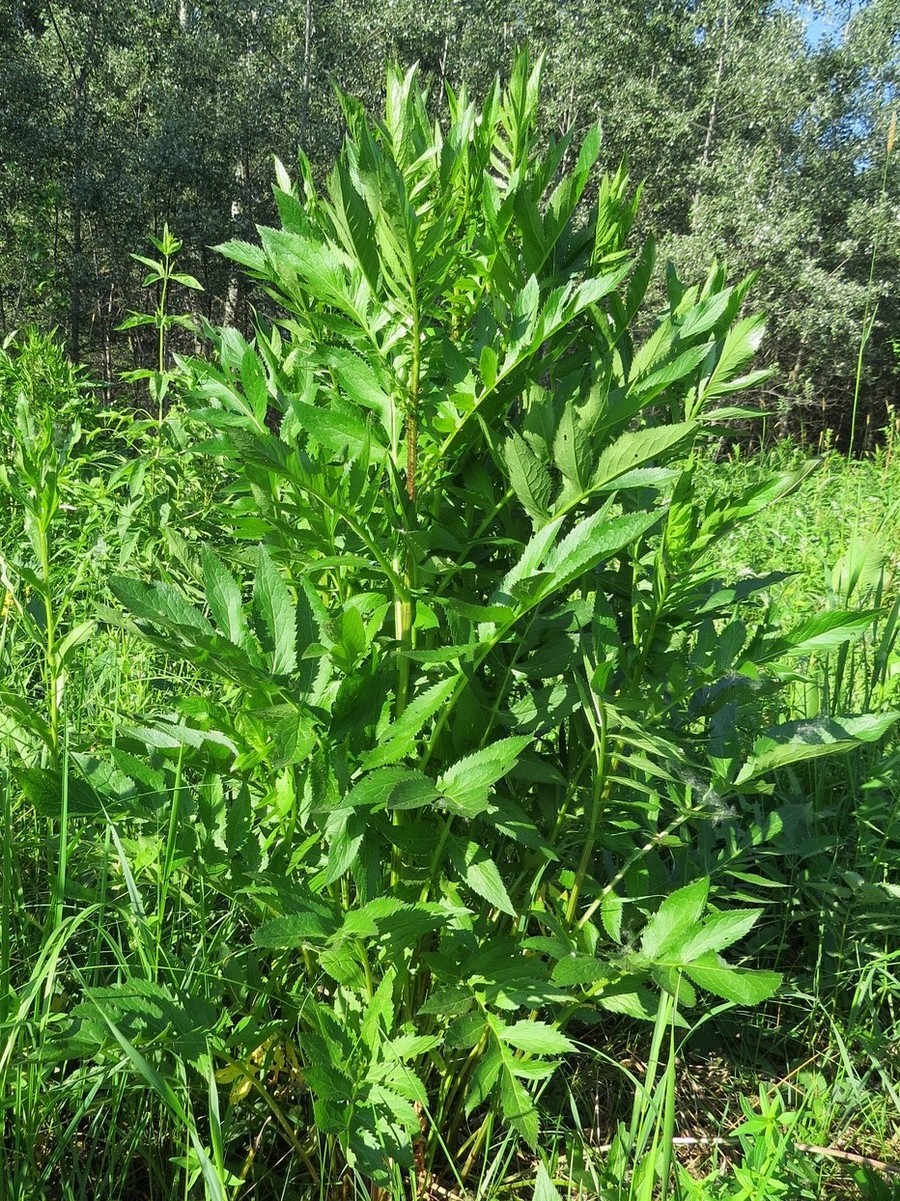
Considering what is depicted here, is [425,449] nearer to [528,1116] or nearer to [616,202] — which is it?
[616,202]

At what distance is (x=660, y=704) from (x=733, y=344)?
0.55 meters

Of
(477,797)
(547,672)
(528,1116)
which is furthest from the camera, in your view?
(547,672)

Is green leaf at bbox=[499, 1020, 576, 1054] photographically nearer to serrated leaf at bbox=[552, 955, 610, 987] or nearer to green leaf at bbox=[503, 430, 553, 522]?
serrated leaf at bbox=[552, 955, 610, 987]

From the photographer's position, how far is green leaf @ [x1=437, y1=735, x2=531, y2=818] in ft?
3.22

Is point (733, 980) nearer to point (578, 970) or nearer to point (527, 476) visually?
point (578, 970)

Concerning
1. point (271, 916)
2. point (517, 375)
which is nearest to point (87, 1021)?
point (271, 916)

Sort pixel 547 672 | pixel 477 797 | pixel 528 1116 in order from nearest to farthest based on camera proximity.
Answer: pixel 477 797 → pixel 528 1116 → pixel 547 672

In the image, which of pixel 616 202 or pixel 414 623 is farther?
pixel 616 202

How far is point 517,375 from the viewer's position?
4.02 feet

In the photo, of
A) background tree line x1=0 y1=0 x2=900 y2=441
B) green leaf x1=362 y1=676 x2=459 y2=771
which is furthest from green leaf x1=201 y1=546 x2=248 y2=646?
background tree line x1=0 y1=0 x2=900 y2=441

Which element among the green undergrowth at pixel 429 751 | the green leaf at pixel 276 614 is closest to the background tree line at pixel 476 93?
the green undergrowth at pixel 429 751

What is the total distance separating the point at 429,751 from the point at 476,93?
A: 26.9m

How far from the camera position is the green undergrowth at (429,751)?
3.54 ft

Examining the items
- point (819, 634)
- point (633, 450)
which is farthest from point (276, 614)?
point (819, 634)
